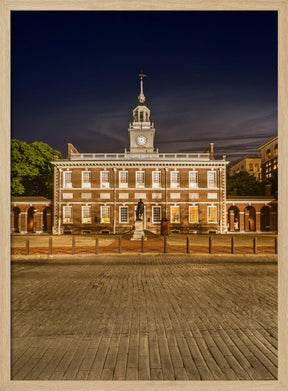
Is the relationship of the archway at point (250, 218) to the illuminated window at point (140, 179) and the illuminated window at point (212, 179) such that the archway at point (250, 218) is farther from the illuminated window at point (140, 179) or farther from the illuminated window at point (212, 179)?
the illuminated window at point (140, 179)

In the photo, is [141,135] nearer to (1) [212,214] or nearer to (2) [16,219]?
(1) [212,214]

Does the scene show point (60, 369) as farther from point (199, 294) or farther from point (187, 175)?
point (187, 175)

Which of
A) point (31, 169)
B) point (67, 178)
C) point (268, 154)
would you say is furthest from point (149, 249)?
point (268, 154)

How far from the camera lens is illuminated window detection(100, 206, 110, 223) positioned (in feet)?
104

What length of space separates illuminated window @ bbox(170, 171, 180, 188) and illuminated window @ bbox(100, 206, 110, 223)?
846cm

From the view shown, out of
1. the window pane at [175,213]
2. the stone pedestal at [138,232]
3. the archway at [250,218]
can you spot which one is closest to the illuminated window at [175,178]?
the window pane at [175,213]

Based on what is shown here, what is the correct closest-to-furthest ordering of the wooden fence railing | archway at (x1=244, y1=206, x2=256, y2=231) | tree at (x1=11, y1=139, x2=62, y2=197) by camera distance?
the wooden fence railing < archway at (x1=244, y1=206, x2=256, y2=231) < tree at (x1=11, y1=139, x2=62, y2=197)

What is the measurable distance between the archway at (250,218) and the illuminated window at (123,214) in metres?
15.7

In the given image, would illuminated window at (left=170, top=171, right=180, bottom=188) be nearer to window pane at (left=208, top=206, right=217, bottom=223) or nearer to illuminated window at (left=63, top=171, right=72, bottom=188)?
window pane at (left=208, top=206, right=217, bottom=223)

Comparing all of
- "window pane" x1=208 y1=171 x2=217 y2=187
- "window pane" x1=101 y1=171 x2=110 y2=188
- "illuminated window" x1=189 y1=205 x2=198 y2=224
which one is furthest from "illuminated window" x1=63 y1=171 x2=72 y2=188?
"window pane" x1=208 y1=171 x2=217 y2=187

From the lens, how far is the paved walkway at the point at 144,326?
355cm

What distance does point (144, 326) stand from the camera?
16.1ft

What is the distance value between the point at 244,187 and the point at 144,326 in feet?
129

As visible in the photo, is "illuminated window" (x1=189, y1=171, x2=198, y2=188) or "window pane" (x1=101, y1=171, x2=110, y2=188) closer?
"window pane" (x1=101, y1=171, x2=110, y2=188)
